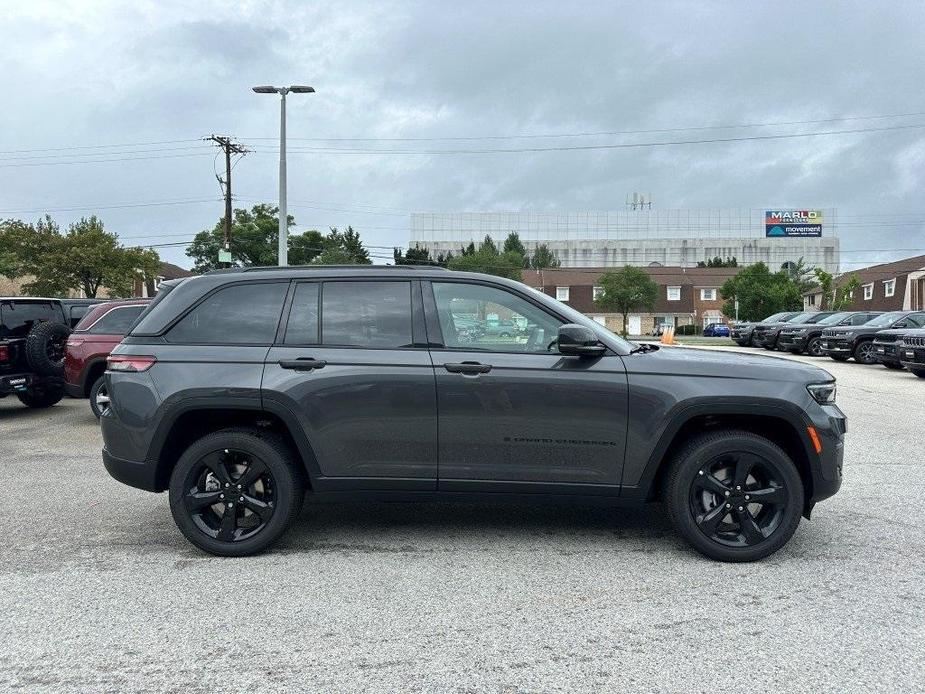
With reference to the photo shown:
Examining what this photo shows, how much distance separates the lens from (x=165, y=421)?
175 inches

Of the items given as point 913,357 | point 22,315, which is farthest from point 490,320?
point 913,357

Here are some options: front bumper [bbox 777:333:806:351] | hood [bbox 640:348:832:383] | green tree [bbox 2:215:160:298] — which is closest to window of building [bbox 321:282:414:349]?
hood [bbox 640:348:832:383]

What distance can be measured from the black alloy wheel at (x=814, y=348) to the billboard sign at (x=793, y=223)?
9304 cm

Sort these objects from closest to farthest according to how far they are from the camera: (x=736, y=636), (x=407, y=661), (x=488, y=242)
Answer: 1. (x=407, y=661)
2. (x=736, y=636)
3. (x=488, y=242)

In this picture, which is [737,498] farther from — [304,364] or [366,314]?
[304,364]

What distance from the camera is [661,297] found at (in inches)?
3159

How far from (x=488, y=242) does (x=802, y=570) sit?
333 feet

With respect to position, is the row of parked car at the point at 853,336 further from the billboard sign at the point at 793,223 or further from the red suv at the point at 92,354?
the billboard sign at the point at 793,223

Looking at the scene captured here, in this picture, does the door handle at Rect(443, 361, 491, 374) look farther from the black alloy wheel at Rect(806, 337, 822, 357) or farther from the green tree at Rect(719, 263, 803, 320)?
the green tree at Rect(719, 263, 803, 320)

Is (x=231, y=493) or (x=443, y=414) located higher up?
(x=443, y=414)

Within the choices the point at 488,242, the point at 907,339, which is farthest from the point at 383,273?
the point at 488,242

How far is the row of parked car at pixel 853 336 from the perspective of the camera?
53.2ft

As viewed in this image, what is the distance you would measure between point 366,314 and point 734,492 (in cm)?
248

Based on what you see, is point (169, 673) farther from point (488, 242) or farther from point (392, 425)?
point (488, 242)
